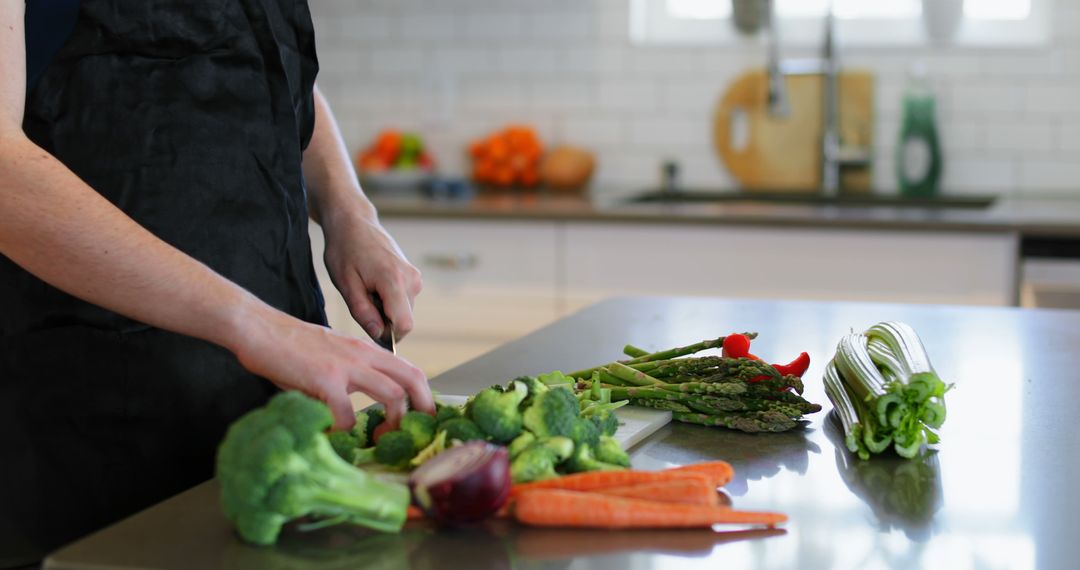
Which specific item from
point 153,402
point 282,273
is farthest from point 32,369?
point 282,273

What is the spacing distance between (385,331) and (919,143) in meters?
2.53

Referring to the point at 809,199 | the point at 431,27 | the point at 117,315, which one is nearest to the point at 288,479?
the point at 117,315

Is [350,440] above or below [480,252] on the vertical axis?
above

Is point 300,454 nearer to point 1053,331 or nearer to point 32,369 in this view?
point 32,369

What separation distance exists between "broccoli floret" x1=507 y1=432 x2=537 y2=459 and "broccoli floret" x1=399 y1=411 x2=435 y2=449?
2.6 inches

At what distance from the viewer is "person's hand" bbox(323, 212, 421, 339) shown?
4.72ft

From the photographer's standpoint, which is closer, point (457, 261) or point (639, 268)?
point (639, 268)

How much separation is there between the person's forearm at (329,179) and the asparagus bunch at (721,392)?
0.43 metres

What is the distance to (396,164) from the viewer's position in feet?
12.9

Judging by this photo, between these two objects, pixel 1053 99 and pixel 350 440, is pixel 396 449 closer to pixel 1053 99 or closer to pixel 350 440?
pixel 350 440

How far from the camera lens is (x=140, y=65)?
1.37m

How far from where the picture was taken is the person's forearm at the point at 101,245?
42.7 inches

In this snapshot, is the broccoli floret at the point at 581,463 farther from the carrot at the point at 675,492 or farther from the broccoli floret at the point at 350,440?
the broccoli floret at the point at 350,440

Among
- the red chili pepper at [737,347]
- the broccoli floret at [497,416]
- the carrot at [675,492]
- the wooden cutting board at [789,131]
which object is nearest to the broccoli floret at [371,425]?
the broccoli floret at [497,416]
